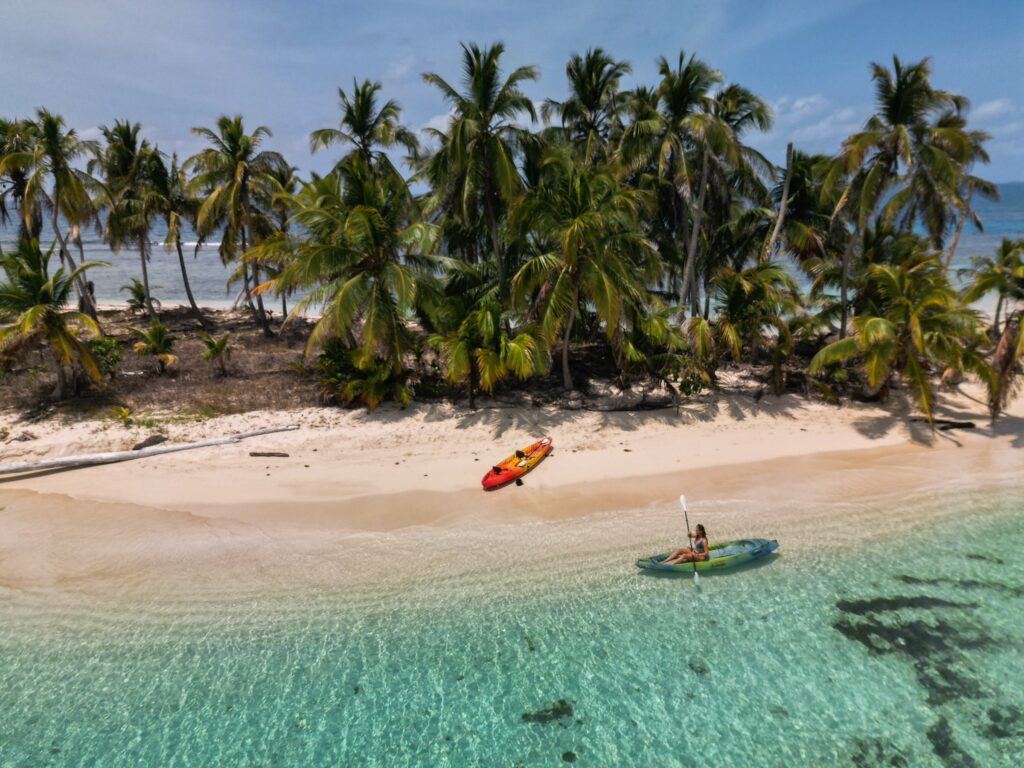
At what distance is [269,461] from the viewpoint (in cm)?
1339

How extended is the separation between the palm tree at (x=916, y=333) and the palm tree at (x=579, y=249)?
5999 millimetres

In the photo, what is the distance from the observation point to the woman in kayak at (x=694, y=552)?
9406 millimetres

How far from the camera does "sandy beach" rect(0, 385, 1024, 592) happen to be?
10.1 meters

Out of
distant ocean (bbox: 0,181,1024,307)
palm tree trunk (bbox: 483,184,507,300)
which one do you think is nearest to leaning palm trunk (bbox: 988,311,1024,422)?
distant ocean (bbox: 0,181,1024,307)

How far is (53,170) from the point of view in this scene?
2064 cm

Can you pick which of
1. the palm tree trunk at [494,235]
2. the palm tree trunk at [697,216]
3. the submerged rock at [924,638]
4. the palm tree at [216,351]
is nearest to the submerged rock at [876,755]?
the submerged rock at [924,638]

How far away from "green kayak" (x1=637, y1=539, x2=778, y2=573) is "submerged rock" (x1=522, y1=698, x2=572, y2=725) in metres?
3.08

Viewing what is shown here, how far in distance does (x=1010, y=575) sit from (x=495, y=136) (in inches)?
629

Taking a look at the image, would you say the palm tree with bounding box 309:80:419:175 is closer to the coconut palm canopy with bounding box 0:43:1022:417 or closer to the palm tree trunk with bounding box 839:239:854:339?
the coconut palm canopy with bounding box 0:43:1022:417

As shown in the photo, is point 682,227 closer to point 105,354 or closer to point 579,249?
point 579,249

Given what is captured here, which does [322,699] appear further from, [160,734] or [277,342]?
[277,342]

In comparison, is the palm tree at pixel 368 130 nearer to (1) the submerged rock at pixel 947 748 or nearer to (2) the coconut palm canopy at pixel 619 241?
(2) the coconut palm canopy at pixel 619 241

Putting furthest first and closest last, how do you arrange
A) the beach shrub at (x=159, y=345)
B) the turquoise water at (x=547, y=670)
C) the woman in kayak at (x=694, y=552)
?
the beach shrub at (x=159, y=345)
the woman in kayak at (x=694, y=552)
the turquoise water at (x=547, y=670)

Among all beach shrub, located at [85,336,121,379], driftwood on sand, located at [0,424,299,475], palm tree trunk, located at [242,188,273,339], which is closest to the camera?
driftwood on sand, located at [0,424,299,475]
